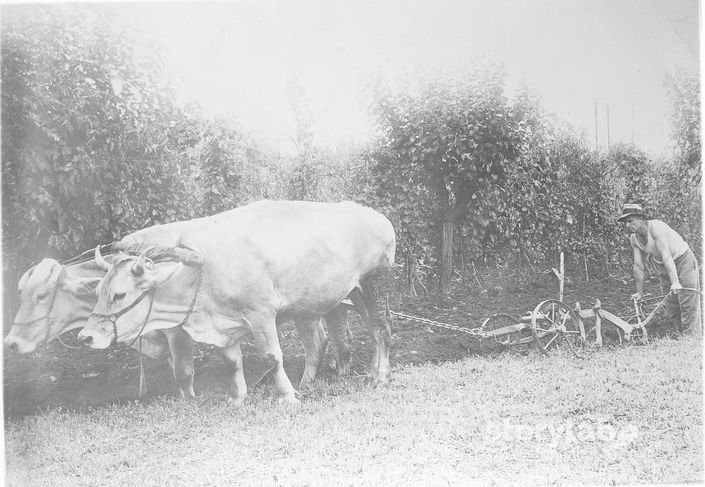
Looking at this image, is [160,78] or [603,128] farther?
[603,128]

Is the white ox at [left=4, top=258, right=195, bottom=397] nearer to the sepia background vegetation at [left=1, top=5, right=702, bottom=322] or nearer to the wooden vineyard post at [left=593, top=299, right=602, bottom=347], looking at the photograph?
the sepia background vegetation at [left=1, top=5, right=702, bottom=322]

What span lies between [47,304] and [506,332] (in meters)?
2.67

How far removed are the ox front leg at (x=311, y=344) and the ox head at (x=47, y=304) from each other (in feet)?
3.98

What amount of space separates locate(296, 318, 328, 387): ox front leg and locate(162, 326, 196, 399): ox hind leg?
2.12ft

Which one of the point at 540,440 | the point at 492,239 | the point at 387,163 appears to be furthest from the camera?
the point at 492,239

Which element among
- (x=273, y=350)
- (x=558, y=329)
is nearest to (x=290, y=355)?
(x=273, y=350)

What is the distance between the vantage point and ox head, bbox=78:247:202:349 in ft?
10.6

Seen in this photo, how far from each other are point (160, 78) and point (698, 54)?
3.27 m

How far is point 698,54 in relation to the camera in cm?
396

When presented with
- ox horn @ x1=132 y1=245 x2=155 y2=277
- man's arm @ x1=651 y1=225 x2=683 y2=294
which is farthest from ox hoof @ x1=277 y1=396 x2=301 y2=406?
man's arm @ x1=651 y1=225 x2=683 y2=294

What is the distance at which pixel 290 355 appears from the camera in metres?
3.78

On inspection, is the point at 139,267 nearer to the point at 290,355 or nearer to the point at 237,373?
the point at 237,373

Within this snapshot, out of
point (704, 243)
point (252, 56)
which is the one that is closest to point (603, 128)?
point (704, 243)

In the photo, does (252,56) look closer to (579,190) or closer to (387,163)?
(387,163)
